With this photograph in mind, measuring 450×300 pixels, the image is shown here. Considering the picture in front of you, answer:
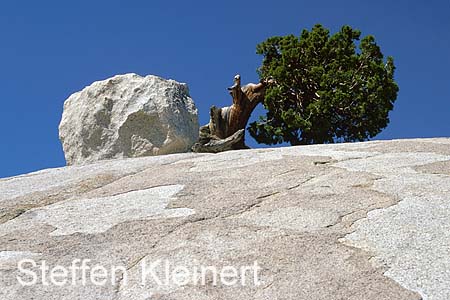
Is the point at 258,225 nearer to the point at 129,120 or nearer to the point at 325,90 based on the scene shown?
the point at 129,120

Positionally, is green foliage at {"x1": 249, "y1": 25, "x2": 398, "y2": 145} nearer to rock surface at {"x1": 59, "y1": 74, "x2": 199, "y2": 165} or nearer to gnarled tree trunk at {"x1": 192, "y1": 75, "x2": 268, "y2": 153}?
gnarled tree trunk at {"x1": 192, "y1": 75, "x2": 268, "y2": 153}

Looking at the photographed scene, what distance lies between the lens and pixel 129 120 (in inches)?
530

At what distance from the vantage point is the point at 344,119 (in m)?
21.7

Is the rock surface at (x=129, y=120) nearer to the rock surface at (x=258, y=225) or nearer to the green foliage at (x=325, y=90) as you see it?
the rock surface at (x=258, y=225)

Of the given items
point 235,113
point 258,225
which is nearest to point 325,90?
point 235,113

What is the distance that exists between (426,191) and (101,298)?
10.1 feet

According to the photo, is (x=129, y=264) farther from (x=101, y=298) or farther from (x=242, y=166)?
(x=242, y=166)

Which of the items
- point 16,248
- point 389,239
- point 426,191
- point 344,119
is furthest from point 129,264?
point 344,119

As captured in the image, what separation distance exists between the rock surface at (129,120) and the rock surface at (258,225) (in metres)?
5.33

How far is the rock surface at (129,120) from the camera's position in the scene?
43.6 feet

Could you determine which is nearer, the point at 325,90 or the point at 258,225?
the point at 258,225

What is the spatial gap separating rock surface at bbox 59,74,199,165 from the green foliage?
7.96 meters

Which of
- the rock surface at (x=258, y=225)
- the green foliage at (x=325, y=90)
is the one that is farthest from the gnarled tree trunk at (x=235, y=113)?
the rock surface at (x=258, y=225)

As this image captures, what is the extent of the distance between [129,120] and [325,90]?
30.9 ft
